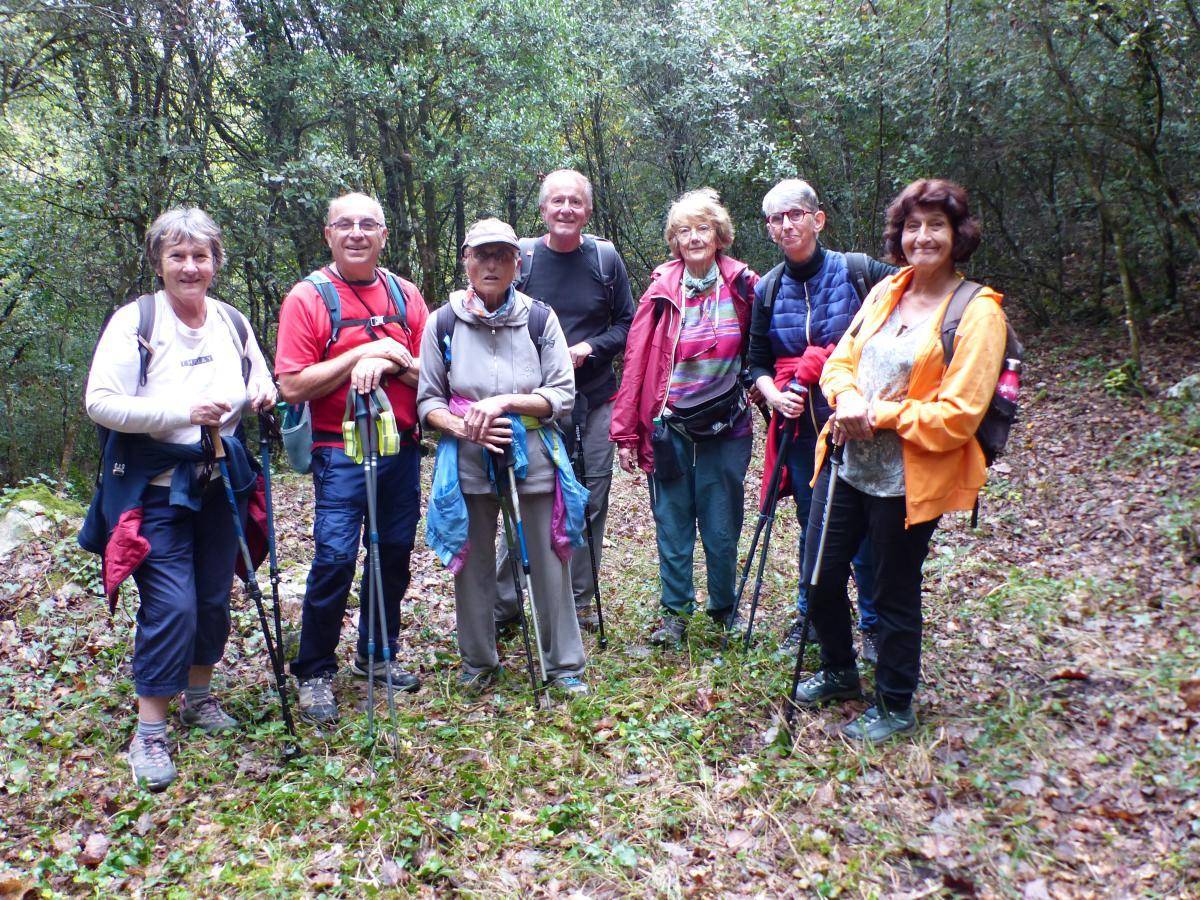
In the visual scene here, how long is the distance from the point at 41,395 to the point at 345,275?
41.6 feet

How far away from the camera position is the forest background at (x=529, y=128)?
30.4 ft

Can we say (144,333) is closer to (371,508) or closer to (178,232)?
(178,232)

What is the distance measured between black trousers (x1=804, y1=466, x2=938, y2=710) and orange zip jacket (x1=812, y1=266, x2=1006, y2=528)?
0.52ft

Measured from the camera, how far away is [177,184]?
9703mm

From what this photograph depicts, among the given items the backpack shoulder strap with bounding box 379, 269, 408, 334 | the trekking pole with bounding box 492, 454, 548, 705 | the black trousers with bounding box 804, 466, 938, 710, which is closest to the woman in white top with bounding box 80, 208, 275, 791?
the backpack shoulder strap with bounding box 379, 269, 408, 334

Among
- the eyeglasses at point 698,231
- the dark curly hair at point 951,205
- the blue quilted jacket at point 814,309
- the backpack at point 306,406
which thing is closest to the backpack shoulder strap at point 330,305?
the backpack at point 306,406

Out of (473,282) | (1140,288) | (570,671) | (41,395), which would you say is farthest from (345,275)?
(41,395)

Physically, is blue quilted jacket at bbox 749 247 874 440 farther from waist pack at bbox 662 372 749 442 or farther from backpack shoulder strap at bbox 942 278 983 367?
backpack shoulder strap at bbox 942 278 983 367

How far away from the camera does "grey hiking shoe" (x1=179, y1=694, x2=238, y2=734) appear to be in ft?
12.5

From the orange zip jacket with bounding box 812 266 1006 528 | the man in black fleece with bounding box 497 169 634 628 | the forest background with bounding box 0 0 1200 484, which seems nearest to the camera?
the orange zip jacket with bounding box 812 266 1006 528

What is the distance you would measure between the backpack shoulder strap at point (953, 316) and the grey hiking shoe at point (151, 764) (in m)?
3.58

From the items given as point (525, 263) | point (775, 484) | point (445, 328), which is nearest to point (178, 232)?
point (445, 328)

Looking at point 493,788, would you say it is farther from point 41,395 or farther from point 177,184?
point 41,395

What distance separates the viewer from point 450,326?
3867mm
